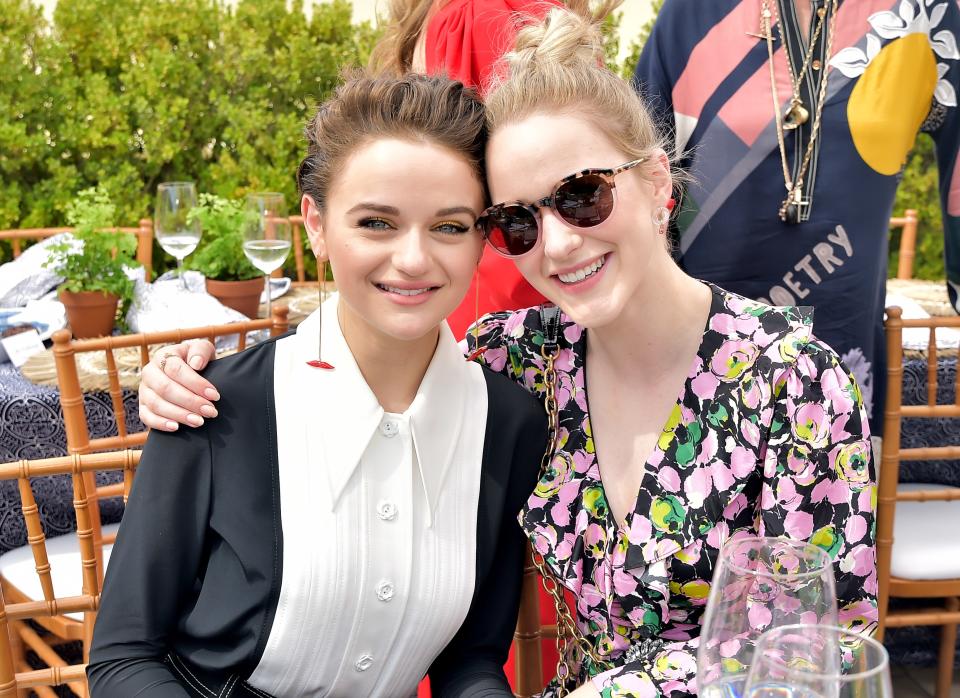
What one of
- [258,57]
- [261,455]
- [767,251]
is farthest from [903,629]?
[258,57]

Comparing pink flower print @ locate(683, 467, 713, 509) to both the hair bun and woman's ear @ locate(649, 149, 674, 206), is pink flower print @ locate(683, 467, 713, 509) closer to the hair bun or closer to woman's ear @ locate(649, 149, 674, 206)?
woman's ear @ locate(649, 149, 674, 206)

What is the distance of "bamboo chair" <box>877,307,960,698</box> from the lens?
2.44 metres

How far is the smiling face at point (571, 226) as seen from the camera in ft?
4.77

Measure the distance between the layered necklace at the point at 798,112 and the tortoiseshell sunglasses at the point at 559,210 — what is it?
2.28 ft

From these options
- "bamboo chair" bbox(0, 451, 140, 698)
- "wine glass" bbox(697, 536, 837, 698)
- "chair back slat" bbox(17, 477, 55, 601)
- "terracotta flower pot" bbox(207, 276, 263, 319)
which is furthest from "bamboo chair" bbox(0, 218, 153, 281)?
"wine glass" bbox(697, 536, 837, 698)

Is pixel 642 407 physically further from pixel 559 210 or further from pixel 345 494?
pixel 345 494

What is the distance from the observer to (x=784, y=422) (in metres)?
1.46

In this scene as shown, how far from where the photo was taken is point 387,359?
1604 mm

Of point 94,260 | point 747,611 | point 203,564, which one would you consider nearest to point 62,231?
point 94,260

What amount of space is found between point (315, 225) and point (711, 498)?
0.71m

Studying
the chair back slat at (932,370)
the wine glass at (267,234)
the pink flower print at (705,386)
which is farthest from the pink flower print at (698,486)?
the wine glass at (267,234)

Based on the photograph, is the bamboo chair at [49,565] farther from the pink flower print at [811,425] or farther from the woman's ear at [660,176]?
the pink flower print at [811,425]

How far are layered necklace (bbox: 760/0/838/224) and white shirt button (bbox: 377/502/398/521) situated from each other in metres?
1.05

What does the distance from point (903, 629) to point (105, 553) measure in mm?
2377
